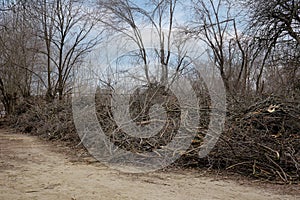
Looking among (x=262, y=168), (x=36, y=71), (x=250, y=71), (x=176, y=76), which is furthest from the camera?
(x=36, y=71)

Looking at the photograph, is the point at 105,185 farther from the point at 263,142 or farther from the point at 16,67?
the point at 16,67

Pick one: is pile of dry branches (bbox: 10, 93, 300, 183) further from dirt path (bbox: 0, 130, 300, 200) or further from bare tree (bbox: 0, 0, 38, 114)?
bare tree (bbox: 0, 0, 38, 114)

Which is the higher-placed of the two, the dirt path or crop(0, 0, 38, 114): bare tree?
crop(0, 0, 38, 114): bare tree

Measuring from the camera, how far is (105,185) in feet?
11.4

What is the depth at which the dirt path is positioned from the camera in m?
3.07

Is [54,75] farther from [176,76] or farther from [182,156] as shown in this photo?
[182,156]

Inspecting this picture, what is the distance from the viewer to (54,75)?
14.7 m

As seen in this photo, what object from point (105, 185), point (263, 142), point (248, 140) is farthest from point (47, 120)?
point (263, 142)

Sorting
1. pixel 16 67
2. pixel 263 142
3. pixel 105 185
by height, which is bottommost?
pixel 105 185

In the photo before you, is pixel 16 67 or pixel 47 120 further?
pixel 16 67

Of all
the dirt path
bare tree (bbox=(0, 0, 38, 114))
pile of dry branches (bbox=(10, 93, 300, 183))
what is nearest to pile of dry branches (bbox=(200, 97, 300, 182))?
pile of dry branches (bbox=(10, 93, 300, 183))

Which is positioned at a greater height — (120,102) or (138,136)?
(120,102)

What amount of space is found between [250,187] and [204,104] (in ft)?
8.21

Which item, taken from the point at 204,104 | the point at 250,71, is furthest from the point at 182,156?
the point at 250,71
